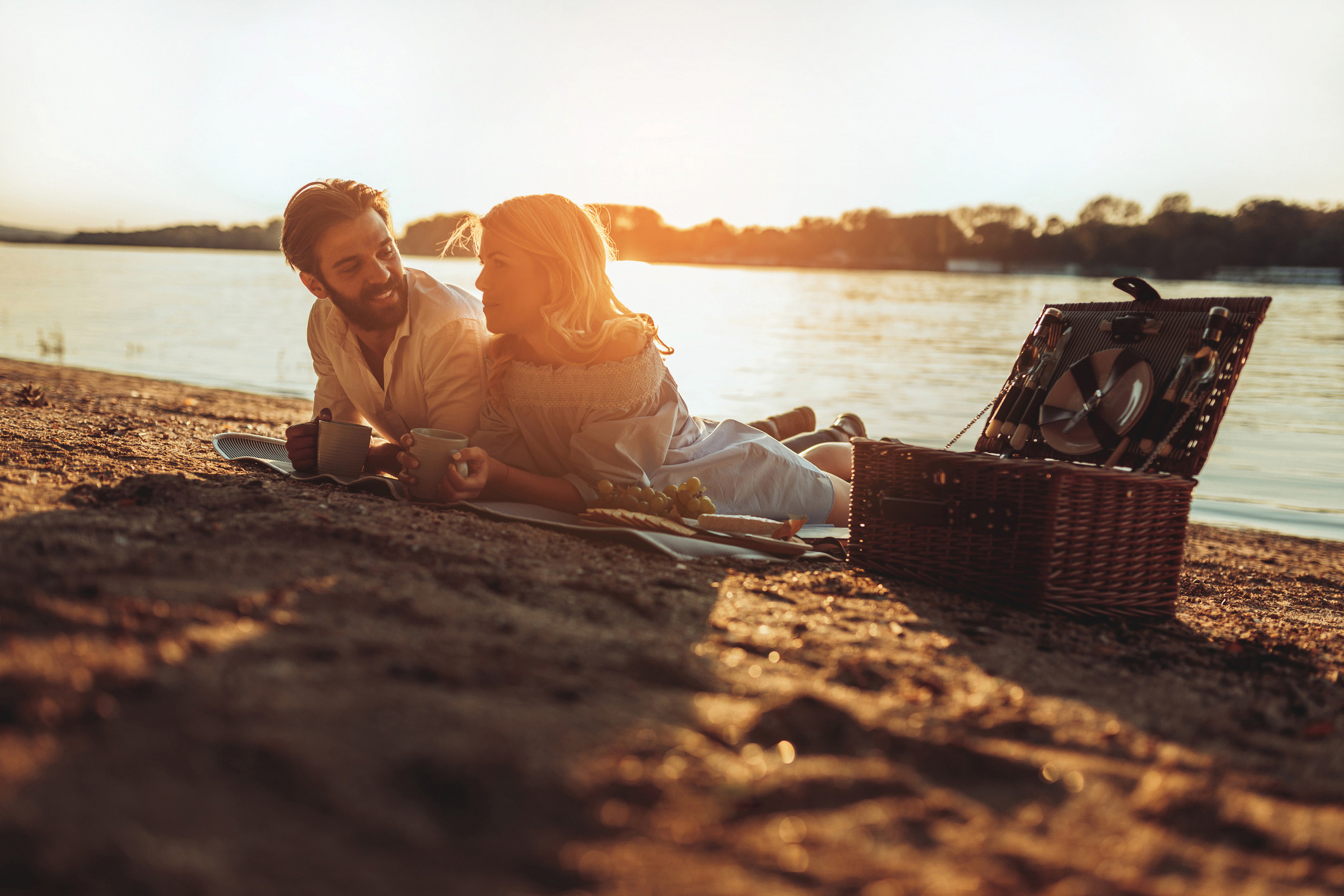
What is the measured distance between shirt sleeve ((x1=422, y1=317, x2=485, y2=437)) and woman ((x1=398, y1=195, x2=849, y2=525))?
7 cm

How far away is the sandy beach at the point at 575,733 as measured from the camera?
1.13m

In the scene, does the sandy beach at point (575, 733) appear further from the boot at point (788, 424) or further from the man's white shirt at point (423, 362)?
the boot at point (788, 424)

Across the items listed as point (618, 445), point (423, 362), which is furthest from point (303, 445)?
point (618, 445)

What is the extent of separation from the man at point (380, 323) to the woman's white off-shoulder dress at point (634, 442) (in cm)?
23

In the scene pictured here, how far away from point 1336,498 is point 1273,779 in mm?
7498

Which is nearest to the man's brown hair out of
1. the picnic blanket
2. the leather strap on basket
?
the picnic blanket

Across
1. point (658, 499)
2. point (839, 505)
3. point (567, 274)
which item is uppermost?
point (567, 274)

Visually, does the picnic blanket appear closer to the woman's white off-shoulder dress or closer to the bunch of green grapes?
the bunch of green grapes

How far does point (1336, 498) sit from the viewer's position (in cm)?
749

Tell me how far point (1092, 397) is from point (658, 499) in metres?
1.86

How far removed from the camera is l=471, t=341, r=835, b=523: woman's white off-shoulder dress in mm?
3705

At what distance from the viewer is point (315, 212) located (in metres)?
3.74

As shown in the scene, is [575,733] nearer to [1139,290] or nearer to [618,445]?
[618,445]

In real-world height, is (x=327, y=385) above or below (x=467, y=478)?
above
